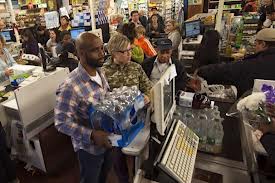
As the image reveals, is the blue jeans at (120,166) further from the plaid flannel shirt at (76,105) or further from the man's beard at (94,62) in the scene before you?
the man's beard at (94,62)

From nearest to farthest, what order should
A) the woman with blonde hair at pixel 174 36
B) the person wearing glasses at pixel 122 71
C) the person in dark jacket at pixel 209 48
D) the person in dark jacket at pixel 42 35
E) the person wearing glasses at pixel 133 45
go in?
the person wearing glasses at pixel 122 71
the person wearing glasses at pixel 133 45
the person in dark jacket at pixel 209 48
the woman with blonde hair at pixel 174 36
the person in dark jacket at pixel 42 35

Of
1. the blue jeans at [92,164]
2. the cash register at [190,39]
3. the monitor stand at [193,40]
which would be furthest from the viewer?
the monitor stand at [193,40]

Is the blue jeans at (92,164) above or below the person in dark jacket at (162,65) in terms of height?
below

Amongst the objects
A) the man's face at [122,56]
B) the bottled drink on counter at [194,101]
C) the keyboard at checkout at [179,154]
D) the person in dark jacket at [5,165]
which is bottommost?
the person in dark jacket at [5,165]

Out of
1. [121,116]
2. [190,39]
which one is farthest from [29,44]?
[121,116]

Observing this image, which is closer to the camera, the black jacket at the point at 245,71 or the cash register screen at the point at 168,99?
the cash register screen at the point at 168,99

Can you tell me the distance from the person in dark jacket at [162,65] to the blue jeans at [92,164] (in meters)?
1.00

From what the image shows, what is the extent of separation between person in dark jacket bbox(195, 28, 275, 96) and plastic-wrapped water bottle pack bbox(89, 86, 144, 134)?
52.4 inches

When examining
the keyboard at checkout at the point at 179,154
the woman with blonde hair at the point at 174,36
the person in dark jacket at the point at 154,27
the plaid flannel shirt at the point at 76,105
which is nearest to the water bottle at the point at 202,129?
the keyboard at checkout at the point at 179,154

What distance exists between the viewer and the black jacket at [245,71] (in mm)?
2166

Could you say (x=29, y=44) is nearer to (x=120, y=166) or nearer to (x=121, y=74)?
(x=121, y=74)

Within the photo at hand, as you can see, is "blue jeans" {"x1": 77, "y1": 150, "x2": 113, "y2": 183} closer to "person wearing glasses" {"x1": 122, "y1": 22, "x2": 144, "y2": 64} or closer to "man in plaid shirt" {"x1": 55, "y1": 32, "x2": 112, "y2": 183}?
"man in plaid shirt" {"x1": 55, "y1": 32, "x2": 112, "y2": 183}

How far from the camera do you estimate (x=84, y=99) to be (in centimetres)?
168

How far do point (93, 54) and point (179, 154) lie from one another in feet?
3.22
